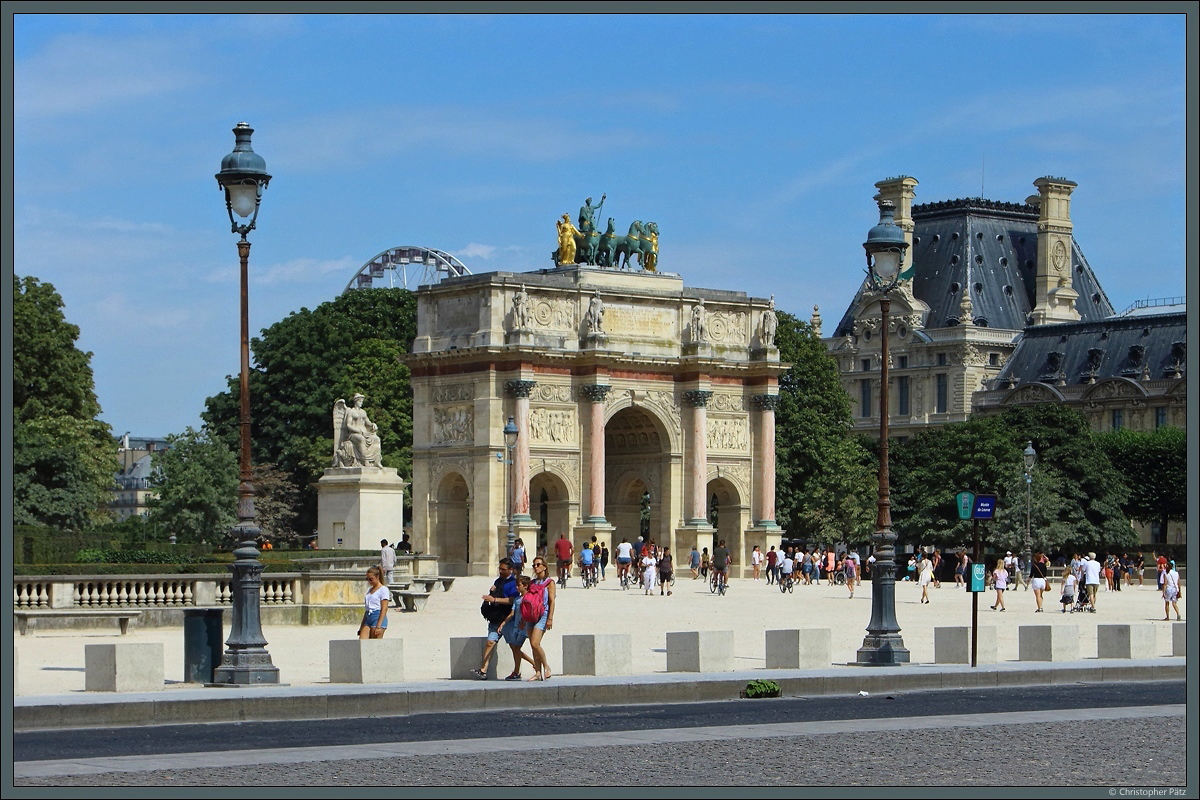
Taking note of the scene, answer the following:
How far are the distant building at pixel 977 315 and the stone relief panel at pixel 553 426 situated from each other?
67691 millimetres

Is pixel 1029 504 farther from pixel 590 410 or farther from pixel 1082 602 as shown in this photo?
pixel 1082 602

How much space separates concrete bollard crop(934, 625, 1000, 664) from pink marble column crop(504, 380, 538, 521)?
158ft

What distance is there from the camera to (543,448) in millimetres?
89062

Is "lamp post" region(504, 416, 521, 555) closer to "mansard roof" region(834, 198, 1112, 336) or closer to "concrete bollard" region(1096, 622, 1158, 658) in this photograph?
"concrete bollard" region(1096, 622, 1158, 658)

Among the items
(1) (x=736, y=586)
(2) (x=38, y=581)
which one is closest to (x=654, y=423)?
(1) (x=736, y=586)

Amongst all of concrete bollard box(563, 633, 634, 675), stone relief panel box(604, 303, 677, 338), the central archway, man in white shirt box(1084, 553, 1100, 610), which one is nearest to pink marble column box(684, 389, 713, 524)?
the central archway

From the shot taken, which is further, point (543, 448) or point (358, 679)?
point (543, 448)

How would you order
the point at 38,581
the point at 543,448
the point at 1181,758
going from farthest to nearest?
the point at 543,448 → the point at 38,581 → the point at 1181,758

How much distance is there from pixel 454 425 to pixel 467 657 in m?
Result: 56.5

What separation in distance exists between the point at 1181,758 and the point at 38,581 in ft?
87.2

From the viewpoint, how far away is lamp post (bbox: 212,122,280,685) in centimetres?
3105

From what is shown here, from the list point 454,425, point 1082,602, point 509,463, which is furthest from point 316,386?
point 1082,602

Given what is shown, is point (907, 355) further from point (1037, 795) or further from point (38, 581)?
point (1037, 795)

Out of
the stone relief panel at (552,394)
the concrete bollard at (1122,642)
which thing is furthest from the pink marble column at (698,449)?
the concrete bollard at (1122,642)
